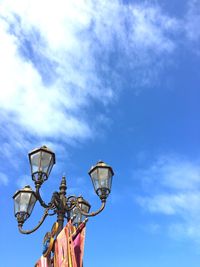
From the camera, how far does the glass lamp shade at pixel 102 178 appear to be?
839 centimetres

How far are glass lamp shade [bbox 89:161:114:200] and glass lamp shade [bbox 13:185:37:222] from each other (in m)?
1.28

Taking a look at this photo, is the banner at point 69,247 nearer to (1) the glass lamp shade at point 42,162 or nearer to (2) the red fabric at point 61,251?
(2) the red fabric at point 61,251

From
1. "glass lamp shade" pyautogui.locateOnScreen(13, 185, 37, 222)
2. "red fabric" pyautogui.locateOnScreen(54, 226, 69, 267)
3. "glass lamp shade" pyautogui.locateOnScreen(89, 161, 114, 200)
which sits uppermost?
"glass lamp shade" pyautogui.locateOnScreen(89, 161, 114, 200)

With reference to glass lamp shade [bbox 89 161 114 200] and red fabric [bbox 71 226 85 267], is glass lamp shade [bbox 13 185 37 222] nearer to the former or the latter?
glass lamp shade [bbox 89 161 114 200]

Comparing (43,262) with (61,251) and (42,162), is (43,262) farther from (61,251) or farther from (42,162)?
(42,162)

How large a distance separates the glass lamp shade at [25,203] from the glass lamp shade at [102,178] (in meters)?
1.28

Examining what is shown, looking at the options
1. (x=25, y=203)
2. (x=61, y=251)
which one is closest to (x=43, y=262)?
(x=61, y=251)

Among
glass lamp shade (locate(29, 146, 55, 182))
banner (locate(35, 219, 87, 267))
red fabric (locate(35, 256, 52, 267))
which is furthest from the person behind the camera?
glass lamp shade (locate(29, 146, 55, 182))

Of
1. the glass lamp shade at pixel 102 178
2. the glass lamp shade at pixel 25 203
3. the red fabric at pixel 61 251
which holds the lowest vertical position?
the red fabric at pixel 61 251

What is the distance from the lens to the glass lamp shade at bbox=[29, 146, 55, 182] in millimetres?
8180

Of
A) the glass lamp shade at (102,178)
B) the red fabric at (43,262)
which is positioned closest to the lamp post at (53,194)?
the glass lamp shade at (102,178)

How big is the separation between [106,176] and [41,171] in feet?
4.42

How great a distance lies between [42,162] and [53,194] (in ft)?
2.25

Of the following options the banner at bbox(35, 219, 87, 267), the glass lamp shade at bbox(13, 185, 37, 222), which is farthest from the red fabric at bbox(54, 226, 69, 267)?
the glass lamp shade at bbox(13, 185, 37, 222)
